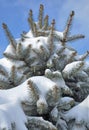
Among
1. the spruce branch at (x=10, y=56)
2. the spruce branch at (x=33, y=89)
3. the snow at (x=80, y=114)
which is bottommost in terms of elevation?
the snow at (x=80, y=114)

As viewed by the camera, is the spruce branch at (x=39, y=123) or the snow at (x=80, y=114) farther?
the snow at (x=80, y=114)

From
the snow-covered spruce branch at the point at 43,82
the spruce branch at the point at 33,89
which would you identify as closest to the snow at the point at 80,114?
the snow-covered spruce branch at the point at 43,82

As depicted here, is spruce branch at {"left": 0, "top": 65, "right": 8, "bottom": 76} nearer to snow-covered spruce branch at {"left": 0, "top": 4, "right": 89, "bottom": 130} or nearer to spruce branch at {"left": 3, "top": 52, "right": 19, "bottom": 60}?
snow-covered spruce branch at {"left": 0, "top": 4, "right": 89, "bottom": 130}

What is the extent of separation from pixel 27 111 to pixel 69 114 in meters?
0.80

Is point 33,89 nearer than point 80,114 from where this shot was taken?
Yes

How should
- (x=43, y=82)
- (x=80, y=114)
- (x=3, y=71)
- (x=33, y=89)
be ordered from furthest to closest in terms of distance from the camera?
(x=3, y=71) < (x=80, y=114) < (x=43, y=82) < (x=33, y=89)

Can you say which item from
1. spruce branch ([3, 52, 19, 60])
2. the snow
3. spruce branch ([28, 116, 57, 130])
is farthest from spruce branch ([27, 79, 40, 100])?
spruce branch ([3, 52, 19, 60])

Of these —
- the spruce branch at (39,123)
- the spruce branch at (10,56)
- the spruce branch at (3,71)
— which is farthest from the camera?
the spruce branch at (10,56)

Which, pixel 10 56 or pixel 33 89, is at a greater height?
pixel 33 89

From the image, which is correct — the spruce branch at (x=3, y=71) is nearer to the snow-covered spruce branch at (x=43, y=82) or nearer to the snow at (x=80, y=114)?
the snow-covered spruce branch at (x=43, y=82)

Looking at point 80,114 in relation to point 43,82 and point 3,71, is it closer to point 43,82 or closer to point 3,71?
point 43,82

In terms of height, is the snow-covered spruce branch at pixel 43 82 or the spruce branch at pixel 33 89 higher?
the spruce branch at pixel 33 89

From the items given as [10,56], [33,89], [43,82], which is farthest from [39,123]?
[10,56]

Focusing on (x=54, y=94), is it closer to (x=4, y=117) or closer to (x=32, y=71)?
(x=4, y=117)
